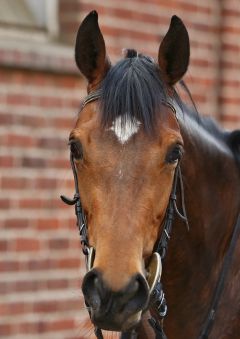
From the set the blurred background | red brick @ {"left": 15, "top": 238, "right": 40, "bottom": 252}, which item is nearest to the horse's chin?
the blurred background

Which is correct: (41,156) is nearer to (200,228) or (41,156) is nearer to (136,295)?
(200,228)

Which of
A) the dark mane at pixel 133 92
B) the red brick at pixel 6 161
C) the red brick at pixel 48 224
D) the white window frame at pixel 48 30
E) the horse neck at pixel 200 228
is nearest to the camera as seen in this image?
the dark mane at pixel 133 92

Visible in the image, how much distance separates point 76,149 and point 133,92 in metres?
0.26

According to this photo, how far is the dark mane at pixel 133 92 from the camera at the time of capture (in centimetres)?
308

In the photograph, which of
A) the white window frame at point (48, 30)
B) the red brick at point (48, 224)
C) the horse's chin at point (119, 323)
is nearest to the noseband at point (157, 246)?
the horse's chin at point (119, 323)

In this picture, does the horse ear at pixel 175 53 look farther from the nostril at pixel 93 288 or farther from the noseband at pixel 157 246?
the nostril at pixel 93 288

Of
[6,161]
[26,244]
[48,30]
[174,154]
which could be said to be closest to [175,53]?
[174,154]

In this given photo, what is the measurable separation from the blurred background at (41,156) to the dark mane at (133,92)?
1966 mm

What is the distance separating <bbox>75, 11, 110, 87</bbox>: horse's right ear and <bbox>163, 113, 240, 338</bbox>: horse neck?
1.15ft

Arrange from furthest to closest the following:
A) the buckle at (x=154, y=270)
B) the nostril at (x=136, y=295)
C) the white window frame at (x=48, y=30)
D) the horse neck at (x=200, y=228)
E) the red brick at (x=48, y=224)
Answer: the white window frame at (x=48, y=30) → the red brick at (x=48, y=224) → the horse neck at (x=200, y=228) → the buckle at (x=154, y=270) → the nostril at (x=136, y=295)

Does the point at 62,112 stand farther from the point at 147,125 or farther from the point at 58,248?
the point at 147,125

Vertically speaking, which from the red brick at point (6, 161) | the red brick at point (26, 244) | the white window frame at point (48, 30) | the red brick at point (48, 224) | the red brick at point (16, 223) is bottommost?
the red brick at point (26, 244)

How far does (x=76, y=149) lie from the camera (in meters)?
3.13

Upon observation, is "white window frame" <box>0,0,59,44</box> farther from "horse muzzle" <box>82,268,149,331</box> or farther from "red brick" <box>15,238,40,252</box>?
"horse muzzle" <box>82,268,149,331</box>
